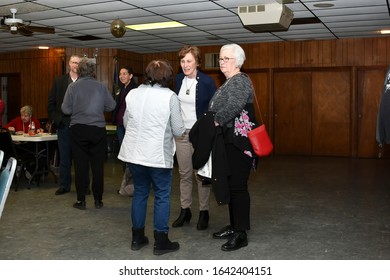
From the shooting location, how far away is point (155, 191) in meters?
3.11

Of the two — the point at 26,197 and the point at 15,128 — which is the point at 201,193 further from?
the point at 15,128

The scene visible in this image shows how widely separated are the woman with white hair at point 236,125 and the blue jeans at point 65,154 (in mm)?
2642

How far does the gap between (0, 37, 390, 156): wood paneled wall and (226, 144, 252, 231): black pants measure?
7.31 m

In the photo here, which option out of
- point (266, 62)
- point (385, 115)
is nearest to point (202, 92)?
point (385, 115)

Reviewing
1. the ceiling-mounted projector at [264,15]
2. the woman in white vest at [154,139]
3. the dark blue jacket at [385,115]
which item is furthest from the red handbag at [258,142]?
the ceiling-mounted projector at [264,15]

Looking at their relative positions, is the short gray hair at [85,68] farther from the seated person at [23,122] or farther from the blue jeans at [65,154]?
the seated person at [23,122]

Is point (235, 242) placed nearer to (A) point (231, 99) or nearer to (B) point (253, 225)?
(B) point (253, 225)

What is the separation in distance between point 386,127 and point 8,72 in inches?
440

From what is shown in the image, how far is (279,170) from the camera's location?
297 inches

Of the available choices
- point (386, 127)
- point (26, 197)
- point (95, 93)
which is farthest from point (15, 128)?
point (386, 127)

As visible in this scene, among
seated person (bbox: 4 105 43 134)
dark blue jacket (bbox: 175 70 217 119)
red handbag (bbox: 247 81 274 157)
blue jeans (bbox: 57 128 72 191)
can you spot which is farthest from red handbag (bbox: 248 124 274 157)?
seated person (bbox: 4 105 43 134)

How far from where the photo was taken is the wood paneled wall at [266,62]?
973 centimetres

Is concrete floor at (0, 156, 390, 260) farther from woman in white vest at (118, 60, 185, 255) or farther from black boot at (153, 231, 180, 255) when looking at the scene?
woman in white vest at (118, 60, 185, 255)

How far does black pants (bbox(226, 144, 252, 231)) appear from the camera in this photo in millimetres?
3180
